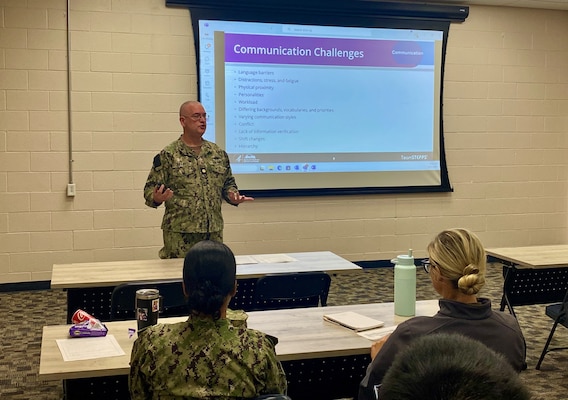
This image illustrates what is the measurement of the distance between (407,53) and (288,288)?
380 centimetres

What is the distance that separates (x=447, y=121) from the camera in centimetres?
645

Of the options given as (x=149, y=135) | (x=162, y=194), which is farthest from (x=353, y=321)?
(x=149, y=135)

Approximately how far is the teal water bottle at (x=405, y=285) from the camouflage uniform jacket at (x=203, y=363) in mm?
928

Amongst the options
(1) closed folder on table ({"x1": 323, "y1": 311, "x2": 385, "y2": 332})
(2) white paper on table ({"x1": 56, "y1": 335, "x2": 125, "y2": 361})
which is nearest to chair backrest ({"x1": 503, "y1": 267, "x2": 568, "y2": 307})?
(1) closed folder on table ({"x1": 323, "y1": 311, "x2": 385, "y2": 332})

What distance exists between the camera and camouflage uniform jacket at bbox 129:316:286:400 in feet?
4.96

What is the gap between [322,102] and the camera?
19.9 ft

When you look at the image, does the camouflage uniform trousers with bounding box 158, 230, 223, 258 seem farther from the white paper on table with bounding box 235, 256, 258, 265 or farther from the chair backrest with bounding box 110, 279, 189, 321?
the chair backrest with bounding box 110, 279, 189, 321

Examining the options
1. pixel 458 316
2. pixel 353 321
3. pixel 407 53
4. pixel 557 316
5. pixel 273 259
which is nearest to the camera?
pixel 458 316

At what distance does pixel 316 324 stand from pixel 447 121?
179 inches

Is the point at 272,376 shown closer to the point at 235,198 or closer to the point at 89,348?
the point at 89,348

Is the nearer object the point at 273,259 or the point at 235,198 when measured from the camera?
the point at 273,259

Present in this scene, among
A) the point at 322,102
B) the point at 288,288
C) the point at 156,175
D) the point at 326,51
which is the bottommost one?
the point at 288,288

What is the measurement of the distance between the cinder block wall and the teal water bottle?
3.60 meters

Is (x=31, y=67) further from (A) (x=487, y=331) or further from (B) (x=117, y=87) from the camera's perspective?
(A) (x=487, y=331)
